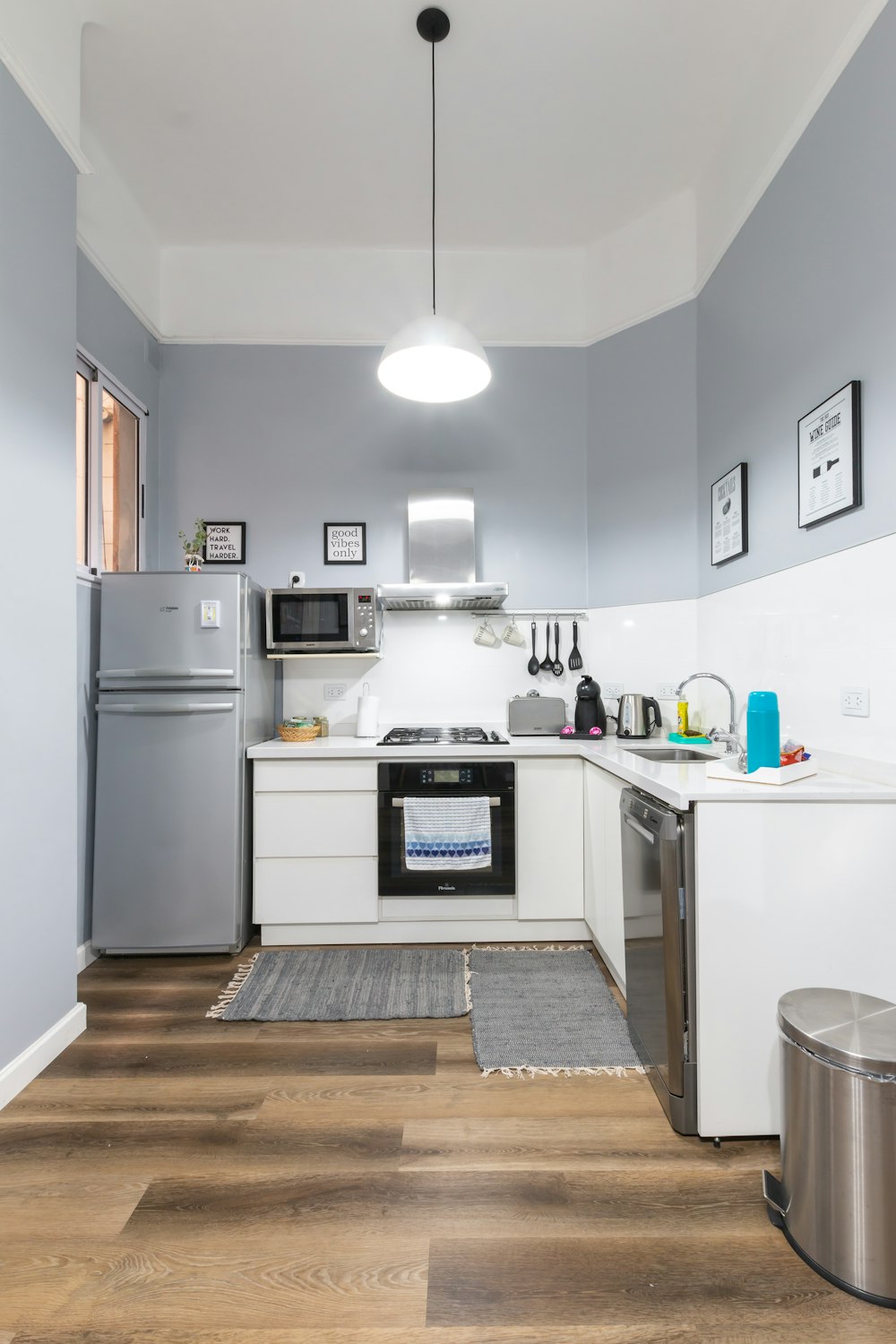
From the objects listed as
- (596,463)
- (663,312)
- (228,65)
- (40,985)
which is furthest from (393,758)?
(228,65)

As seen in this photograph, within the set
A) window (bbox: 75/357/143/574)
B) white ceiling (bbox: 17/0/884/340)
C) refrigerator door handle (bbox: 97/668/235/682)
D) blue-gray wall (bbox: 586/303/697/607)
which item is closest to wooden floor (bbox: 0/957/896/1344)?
refrigerator door handle (bbox: 97/668/235/682)

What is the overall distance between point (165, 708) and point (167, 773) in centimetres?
27

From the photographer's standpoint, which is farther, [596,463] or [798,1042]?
[596,463]

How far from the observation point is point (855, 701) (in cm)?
191

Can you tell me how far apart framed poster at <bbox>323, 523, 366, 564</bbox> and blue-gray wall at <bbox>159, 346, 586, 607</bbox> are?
0.13 feet

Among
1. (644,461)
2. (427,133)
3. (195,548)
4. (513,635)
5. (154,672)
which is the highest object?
(427,133)

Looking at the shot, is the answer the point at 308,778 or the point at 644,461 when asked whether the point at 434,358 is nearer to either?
the point at 644,461

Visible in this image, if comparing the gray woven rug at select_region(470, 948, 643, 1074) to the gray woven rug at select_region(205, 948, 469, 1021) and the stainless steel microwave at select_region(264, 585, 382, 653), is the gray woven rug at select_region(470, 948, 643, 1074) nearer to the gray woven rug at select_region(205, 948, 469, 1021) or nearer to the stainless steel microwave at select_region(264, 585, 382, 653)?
the gray woven rug at select_region(205, 948, 469, 1021)

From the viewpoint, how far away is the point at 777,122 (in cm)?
236

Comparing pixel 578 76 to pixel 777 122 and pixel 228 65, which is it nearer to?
pixel 777 122

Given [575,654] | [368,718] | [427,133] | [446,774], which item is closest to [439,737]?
[446,774]

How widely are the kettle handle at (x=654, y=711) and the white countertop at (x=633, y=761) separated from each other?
0.19 ft

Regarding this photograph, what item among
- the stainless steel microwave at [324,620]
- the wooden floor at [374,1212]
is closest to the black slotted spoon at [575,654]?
the stainless steel microwave at [324,620]

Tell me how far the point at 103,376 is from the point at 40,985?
8.06ft
